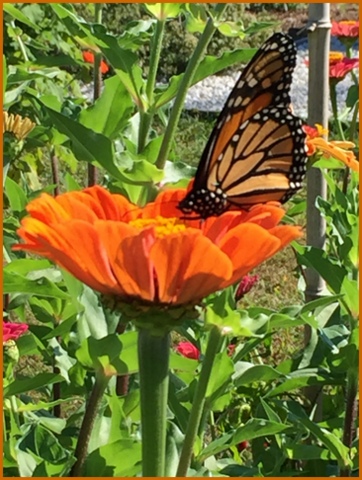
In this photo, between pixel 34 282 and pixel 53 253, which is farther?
pixel 34 282

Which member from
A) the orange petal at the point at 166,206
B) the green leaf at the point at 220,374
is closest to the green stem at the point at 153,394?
the orange petal at the point at 166,206

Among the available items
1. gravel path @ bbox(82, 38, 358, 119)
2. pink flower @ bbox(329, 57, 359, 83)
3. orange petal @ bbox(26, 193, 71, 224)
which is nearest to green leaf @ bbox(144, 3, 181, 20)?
orange petal @ bbox(26, 193, 71, 224)

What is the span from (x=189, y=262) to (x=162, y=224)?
0.14m

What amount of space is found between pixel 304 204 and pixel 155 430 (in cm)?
62

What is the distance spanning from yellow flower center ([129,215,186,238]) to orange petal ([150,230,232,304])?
10 cm

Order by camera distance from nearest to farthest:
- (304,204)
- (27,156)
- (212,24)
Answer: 1. (212,24)
2. (304,204)
3. (27,156)

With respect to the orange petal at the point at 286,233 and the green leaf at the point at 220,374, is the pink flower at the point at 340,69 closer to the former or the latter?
the green leaf at the point at 220,374

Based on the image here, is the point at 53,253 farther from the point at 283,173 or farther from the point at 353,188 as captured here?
the point at 353,188

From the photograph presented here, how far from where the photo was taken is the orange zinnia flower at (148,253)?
1.63 ft

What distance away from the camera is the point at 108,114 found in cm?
91

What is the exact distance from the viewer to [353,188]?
3.83 feet

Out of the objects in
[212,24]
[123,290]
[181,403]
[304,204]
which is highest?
[212,24]

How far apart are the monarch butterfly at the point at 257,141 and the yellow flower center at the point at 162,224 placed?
0.06 metres

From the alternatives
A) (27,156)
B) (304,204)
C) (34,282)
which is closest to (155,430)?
(34,282)
